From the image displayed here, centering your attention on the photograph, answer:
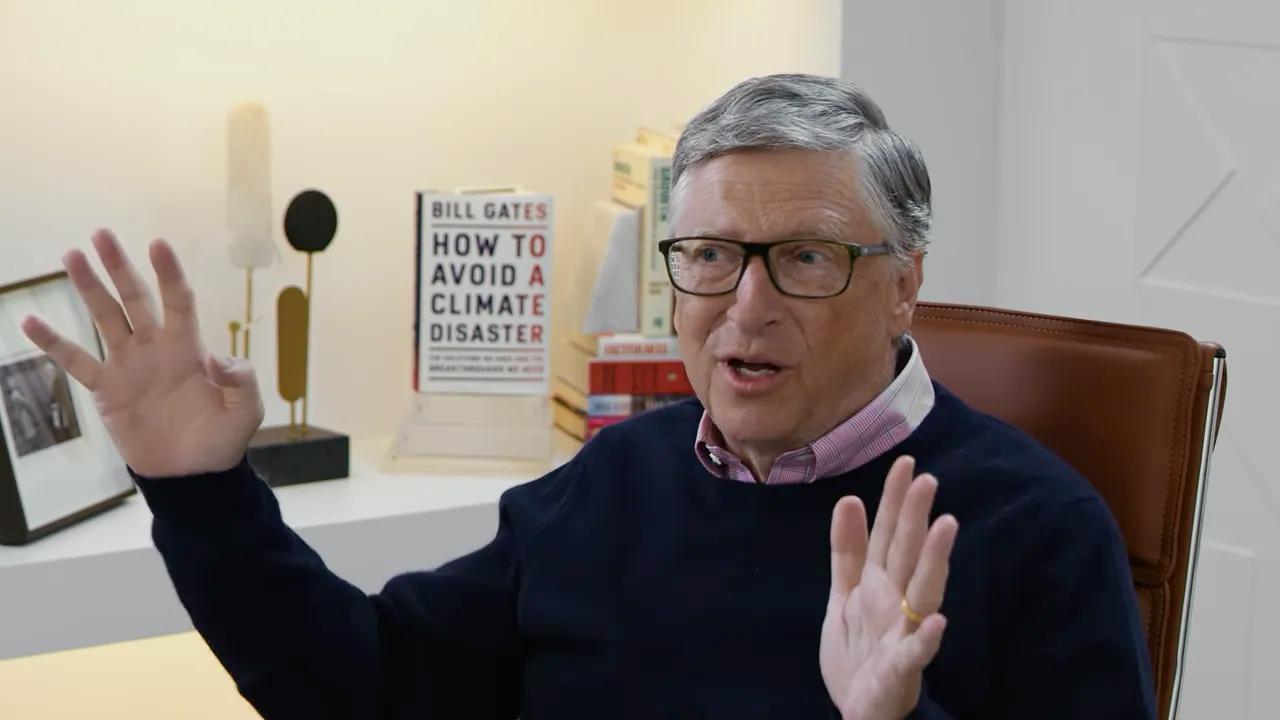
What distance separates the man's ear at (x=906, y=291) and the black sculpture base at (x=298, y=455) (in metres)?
1.33

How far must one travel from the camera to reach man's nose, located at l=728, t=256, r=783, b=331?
156cm

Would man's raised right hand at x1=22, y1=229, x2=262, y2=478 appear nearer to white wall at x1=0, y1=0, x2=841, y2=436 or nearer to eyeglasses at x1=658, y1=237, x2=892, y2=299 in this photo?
eyeglasses at x1=658, y1=237, x2=892, y2=299

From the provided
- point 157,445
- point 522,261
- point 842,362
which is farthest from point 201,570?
point 522,261

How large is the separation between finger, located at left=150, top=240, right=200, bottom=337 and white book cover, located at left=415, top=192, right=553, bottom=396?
1.42 m

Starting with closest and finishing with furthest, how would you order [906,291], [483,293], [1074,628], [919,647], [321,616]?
[919,647]
[1074,628]
[321,616]
[906,291]
[483,293]

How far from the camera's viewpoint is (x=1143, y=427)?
1.62 m

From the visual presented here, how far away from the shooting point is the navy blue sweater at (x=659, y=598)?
143cm

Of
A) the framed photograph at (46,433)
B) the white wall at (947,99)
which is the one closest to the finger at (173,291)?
the framed photograph at (46,433)

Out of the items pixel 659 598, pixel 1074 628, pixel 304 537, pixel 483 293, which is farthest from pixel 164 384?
pixel 483 293

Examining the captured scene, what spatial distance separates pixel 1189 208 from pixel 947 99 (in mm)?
478

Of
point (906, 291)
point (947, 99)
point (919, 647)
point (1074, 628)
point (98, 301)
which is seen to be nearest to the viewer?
point (919, 647)

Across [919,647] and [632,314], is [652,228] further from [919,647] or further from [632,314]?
[919,647]

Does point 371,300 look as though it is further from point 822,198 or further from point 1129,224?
point 822,198

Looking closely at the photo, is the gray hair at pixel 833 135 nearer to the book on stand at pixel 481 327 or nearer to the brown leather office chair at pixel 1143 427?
the brown leather office chair at pixel 1143 427
